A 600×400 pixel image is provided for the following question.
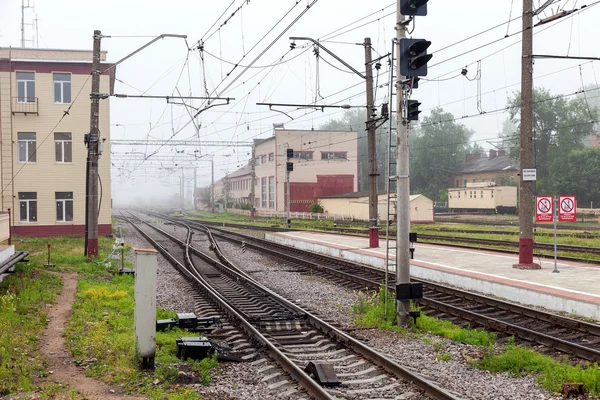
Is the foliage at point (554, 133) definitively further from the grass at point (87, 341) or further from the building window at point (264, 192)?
the grass at point (87, 341)

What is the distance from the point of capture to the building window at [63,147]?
32.8 m

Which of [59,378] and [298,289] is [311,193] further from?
[59,378]

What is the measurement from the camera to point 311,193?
63.2 meters

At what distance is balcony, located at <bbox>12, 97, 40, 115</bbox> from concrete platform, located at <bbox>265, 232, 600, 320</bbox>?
19555mm

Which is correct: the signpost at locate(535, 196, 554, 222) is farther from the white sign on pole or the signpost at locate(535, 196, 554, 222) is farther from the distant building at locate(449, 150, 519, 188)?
the distant building at locate(449, 150, 519, 188)

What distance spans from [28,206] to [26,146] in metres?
3.37

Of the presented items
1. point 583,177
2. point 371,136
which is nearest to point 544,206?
point 371,136

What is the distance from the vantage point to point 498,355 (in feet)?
27.5

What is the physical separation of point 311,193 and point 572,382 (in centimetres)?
5634

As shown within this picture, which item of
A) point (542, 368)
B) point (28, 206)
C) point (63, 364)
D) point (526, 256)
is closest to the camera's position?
point (542, 368)

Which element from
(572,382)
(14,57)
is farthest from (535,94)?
(572,382)

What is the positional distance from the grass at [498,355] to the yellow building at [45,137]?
84.2 ft

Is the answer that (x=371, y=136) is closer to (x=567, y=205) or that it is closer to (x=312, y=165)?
(x=567, y=205)

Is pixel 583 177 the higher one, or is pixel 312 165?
pixel 312 165
